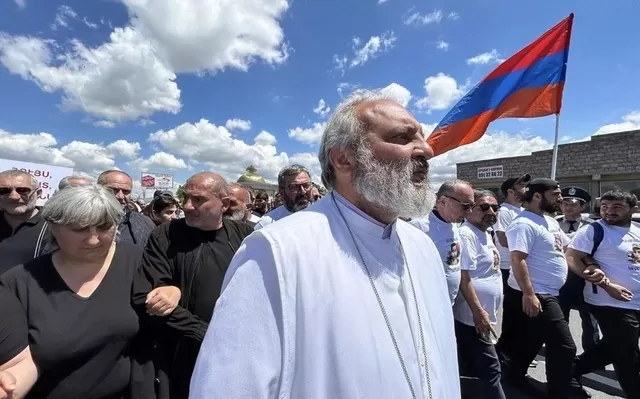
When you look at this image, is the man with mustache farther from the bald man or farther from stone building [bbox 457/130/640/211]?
stone building [bbox 457/130/640/211]

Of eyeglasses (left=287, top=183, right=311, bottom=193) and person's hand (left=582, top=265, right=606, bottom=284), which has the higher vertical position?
eyeglasses (left=287, top=183, right=311, bottom=193)

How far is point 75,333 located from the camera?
68.9 inches

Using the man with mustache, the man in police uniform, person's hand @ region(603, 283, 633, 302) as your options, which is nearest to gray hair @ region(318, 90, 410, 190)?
the man with mustache

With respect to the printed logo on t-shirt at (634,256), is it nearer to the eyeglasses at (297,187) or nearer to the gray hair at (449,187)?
the gray hair at (449,187)

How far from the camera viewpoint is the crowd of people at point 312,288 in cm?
105

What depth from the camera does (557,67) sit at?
607 centimetres

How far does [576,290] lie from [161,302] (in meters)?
5.04

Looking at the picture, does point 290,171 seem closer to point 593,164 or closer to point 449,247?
point 449,247

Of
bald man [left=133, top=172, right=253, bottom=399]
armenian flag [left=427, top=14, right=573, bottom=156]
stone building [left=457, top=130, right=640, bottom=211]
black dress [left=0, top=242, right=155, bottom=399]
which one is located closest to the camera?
black dress [left=0, top=242, right=155, bottom=399]

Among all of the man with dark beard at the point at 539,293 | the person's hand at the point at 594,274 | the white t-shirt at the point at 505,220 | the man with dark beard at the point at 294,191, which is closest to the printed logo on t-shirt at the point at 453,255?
the man with dark beard at the point at 539,293

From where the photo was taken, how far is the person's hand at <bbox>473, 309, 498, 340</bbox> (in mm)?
3176

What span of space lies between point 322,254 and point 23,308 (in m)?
1.51

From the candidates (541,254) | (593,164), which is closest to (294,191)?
(541,254)

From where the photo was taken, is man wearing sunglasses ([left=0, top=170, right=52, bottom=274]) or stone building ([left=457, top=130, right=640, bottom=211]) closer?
man wearing sunglasses ([left=0, top=170, right=52, bottom=274])
